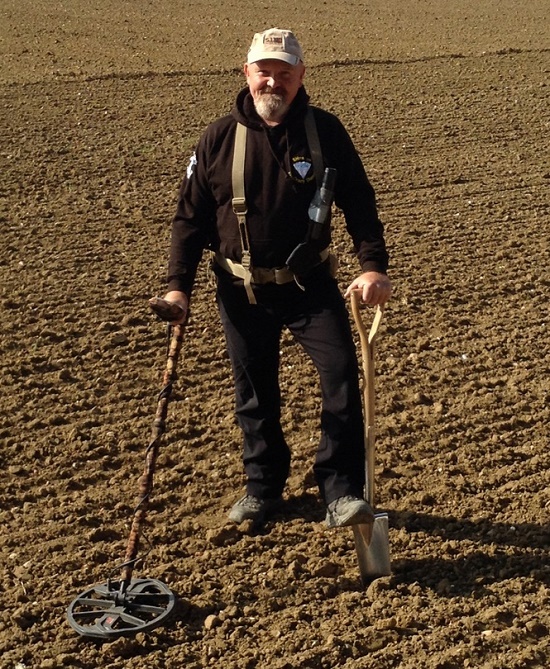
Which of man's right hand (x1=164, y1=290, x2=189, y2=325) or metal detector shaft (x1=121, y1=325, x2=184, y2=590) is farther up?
man's right hand (x1=164, y1=290, x2=189, y2=325)

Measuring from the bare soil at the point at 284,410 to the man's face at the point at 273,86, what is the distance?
1910mm

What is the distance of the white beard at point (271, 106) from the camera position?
4.28 meters

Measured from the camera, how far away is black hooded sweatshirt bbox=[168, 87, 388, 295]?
4.33 metres

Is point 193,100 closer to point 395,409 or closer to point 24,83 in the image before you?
point 24,83

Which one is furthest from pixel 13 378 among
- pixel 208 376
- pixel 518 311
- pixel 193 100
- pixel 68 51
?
pixel 68 51

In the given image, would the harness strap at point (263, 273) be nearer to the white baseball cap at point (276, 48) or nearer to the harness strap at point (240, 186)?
the harness strap at point (240, 186)

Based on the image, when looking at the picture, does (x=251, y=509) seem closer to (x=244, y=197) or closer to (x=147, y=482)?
(x=147, y=482)

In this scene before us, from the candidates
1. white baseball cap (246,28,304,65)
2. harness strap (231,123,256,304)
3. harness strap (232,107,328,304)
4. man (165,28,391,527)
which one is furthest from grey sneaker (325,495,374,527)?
white baseball cap (246,28,304,65)

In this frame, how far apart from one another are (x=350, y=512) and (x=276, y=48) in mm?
A: 1884

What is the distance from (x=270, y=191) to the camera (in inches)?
171

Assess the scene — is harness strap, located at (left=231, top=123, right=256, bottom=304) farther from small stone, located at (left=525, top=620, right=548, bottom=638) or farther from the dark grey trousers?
small stone, located at (left=525, top=620, right=548, bottom=638)

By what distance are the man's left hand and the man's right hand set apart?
0.69m

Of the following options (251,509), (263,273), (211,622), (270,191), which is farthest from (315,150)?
(211,622)

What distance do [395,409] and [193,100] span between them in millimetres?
8291
